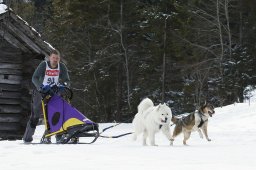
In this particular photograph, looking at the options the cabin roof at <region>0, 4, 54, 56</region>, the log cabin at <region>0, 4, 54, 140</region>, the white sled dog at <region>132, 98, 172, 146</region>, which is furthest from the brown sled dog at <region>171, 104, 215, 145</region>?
the log cabin at <region>0, 4, 54, 140</region>

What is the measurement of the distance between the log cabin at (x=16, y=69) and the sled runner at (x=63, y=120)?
5012 mm

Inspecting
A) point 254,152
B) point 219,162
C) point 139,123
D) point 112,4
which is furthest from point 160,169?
point 112,4

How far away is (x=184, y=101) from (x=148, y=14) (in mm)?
5282

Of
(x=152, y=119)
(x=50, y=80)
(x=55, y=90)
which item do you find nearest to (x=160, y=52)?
(x=50, y=80)

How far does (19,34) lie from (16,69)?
1.15 meters

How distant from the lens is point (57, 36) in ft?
107

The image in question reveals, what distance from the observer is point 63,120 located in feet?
28.8

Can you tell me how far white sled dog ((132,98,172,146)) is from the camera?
8.80 m

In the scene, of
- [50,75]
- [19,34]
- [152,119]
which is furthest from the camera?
[19,34]

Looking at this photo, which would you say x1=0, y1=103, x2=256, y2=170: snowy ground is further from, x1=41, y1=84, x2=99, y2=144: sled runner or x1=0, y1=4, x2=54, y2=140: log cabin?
x1=0, y1=4, x2=54, y2=140: log cabin

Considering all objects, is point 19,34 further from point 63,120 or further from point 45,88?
point 63,120

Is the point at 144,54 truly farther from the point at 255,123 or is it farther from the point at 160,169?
the point at 160,169

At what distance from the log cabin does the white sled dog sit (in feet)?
16.9

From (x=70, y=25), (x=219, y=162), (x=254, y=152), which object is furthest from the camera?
(x=70, y=25)
